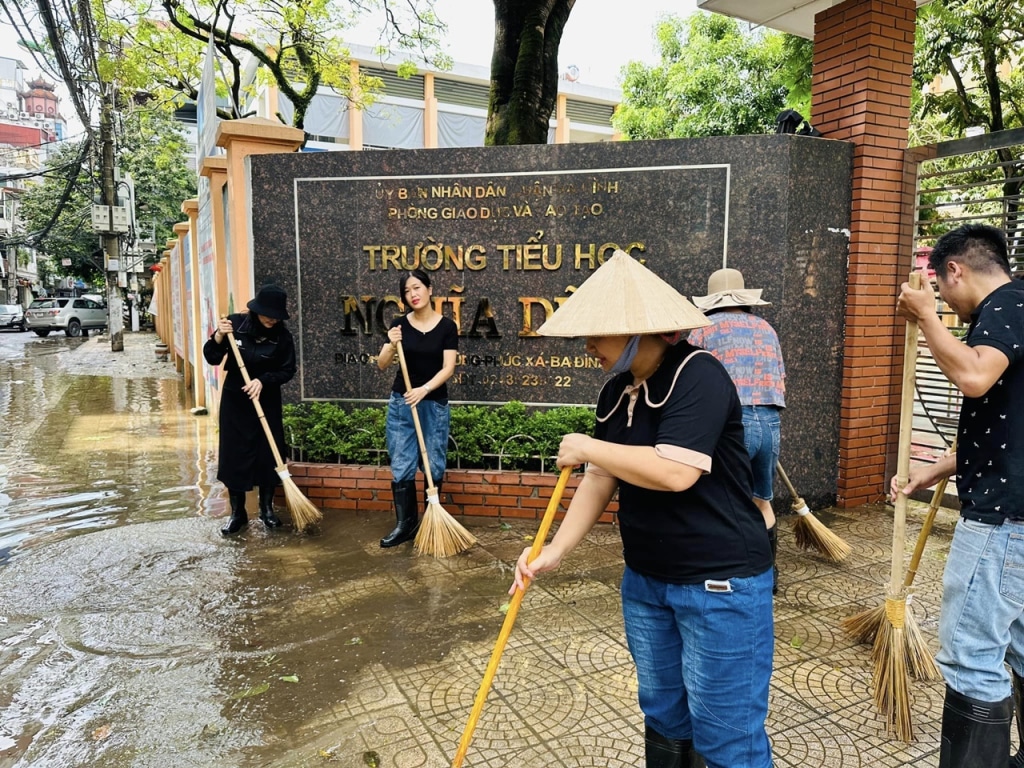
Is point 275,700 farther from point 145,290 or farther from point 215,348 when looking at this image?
point 145,290

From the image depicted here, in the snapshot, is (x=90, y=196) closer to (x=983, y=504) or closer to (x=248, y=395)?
(x=248, y=395)

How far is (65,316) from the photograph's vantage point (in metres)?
31.7

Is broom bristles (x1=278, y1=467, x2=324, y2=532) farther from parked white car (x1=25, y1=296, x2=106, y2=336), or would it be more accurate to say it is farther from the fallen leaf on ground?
parked white car (x1=25, y1=296, x2=106, y2=336)

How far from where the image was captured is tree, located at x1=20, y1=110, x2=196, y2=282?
3119 cm

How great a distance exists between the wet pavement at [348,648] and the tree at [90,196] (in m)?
29.1

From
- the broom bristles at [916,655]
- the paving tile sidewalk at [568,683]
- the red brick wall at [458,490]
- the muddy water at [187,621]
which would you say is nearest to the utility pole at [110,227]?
the muddy water at [187,621]

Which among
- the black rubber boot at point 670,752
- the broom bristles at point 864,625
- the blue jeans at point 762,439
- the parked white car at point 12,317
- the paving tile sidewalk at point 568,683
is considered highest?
the parked white car at point 12,317

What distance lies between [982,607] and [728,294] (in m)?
2.04

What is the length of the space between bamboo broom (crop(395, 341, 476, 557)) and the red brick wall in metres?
0.65

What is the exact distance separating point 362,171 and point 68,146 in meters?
37.1

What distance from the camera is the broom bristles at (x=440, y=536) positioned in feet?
15.8

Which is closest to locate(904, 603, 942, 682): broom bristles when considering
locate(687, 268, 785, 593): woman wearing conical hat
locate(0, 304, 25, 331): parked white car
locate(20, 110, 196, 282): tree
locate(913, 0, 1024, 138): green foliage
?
locate(687, 268, 785, 593): woman wearing conical hat

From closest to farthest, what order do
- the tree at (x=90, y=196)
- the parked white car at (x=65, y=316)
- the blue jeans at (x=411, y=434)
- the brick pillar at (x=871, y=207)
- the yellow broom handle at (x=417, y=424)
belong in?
1. the yellow broom handle at (x=417, y=424)
2. the blue jeans at (x=411, y=434)
3. the brick pillar at (x=871, y=207)
4. the tree at (x=90, y=196)
5. the parked white car at (x=65, y=316)

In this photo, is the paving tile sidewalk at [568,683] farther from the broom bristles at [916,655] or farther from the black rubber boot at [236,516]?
the black rubber boot at [236,516]
